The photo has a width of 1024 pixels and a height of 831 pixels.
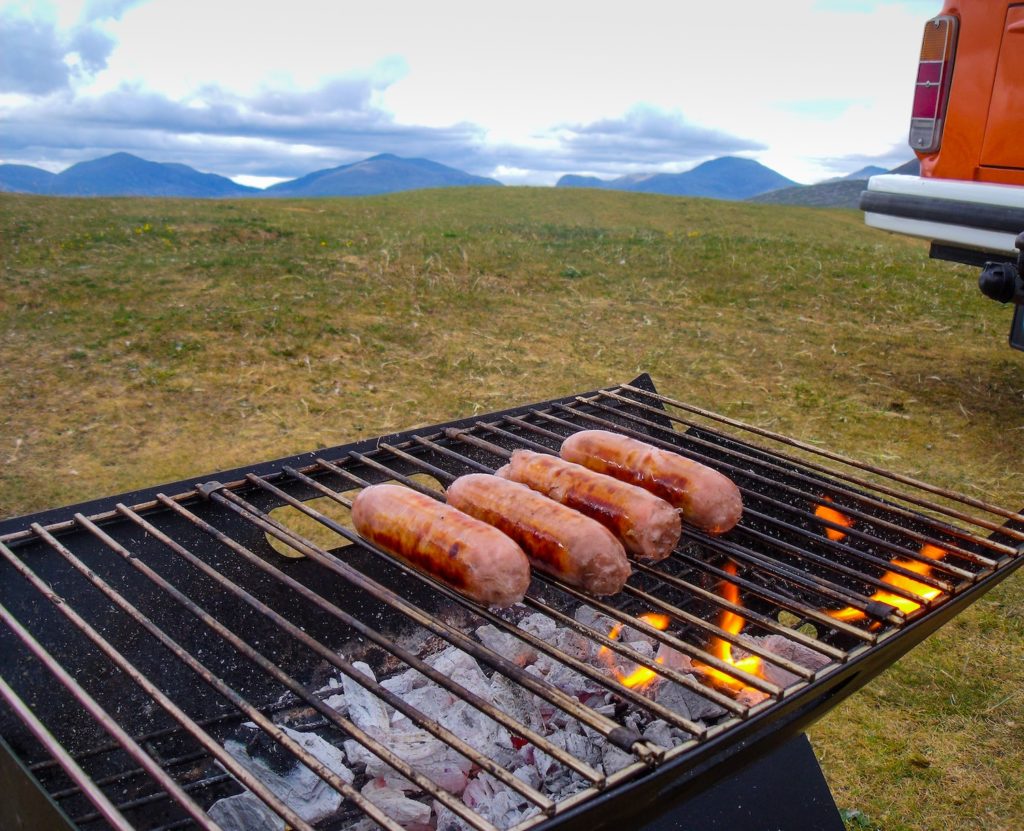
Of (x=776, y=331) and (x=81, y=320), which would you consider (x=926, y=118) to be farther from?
(x=81, y=320)

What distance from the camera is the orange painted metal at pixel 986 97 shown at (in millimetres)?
5523

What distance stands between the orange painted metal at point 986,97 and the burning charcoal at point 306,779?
218 inches

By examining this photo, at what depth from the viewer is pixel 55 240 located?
399 inches

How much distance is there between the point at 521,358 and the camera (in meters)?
7.98

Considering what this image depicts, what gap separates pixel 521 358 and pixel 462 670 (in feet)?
17.3

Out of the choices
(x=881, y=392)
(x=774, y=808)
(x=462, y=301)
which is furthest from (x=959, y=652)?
Result: (x=462, y=301)

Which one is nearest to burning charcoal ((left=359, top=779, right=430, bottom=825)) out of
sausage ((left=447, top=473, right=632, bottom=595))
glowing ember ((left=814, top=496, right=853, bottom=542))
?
sausage ((left=447, top=473, right=632, bottom=595))

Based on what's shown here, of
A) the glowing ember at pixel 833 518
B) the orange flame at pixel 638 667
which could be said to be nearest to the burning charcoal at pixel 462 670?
the orange flame at pixel 638 667

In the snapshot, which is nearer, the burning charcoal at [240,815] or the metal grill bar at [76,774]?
the metal grill bar at [76,774]

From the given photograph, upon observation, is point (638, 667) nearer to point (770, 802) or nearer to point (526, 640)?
point (770, 802)

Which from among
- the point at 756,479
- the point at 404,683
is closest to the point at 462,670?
the point at 404,683

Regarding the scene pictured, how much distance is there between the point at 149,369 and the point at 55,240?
14.4 ft

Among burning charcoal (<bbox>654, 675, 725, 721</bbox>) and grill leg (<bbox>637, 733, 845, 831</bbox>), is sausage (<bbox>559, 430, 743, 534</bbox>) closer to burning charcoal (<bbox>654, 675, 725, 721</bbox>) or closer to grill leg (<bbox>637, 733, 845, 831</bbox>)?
burning charcoal (<bbox>654, 675, 725, 721</bbox>)

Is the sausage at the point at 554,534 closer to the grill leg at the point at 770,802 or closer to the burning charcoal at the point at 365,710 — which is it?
the burning charcoal at the point at 365,710
